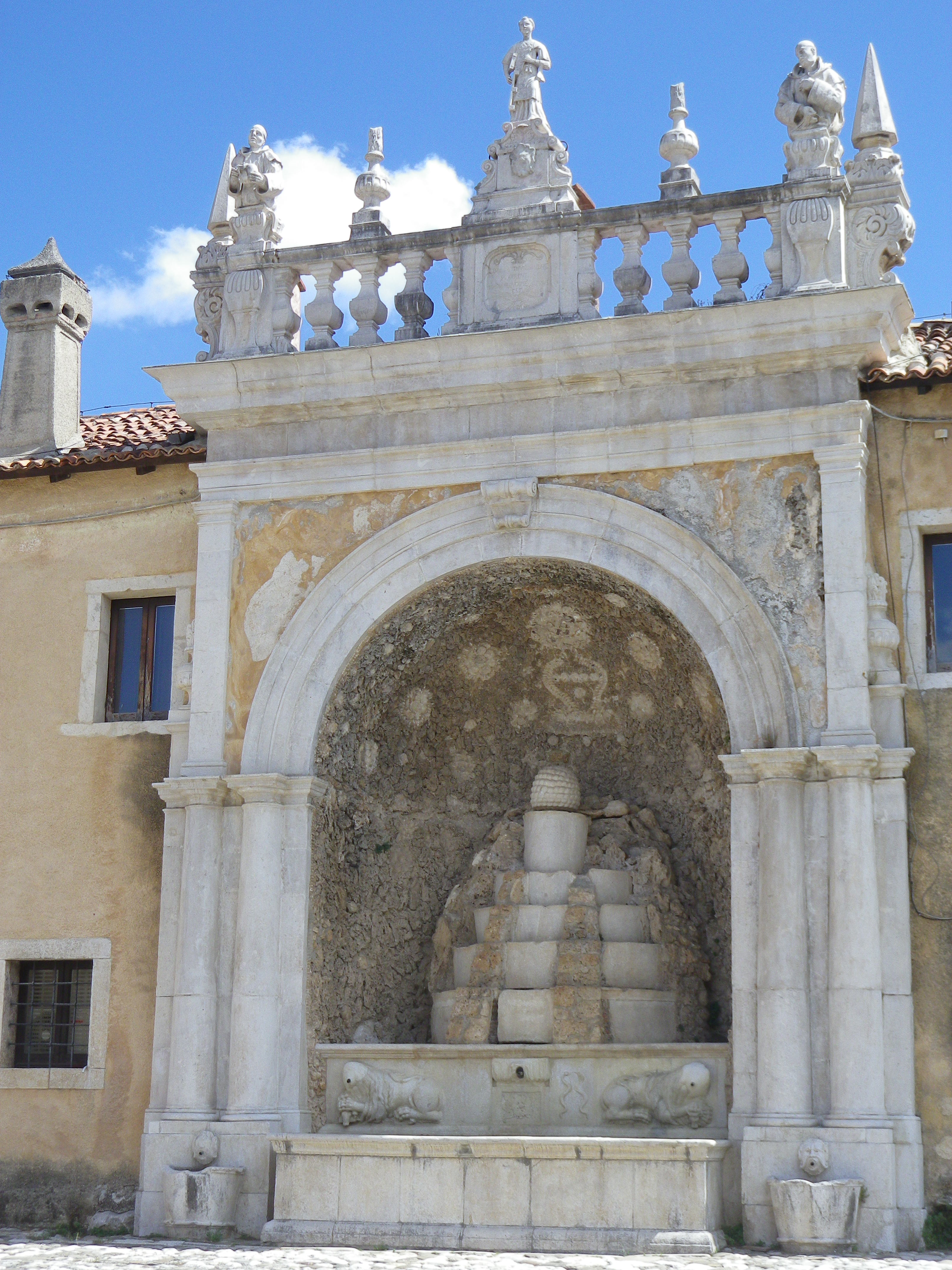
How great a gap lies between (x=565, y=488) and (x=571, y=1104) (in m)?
4.58

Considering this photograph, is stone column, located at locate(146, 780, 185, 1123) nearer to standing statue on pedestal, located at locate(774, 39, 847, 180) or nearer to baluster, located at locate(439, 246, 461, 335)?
baluster, located at locate(439, 246, 461, 335)

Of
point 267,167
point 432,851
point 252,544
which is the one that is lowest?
point 432,851

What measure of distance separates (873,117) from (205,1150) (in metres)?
9.32

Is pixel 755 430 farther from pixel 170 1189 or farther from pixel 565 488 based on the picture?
pixel 170 1189

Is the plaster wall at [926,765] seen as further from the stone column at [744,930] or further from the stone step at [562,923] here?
the stone step at [562,923]

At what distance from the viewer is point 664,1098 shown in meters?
11.9

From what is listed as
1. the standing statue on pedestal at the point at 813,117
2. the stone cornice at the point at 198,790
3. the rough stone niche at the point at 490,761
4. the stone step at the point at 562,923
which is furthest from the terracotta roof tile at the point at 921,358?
the stone cornice at the point at 198,790

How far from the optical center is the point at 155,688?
14195 millimetres

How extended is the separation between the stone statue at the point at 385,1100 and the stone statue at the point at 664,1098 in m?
1.34

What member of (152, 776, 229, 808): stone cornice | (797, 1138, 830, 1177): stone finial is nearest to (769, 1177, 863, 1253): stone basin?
(797, 1138, 830, 1177): stone finial

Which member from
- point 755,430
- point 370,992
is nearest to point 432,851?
point 370,992

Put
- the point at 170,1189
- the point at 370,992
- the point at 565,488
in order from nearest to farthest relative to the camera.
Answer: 1. the point at 170,1189
2. the point at 565,488
3. the point at 370,992

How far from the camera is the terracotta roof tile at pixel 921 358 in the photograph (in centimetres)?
1205

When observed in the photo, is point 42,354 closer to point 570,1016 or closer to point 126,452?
point 126,452
